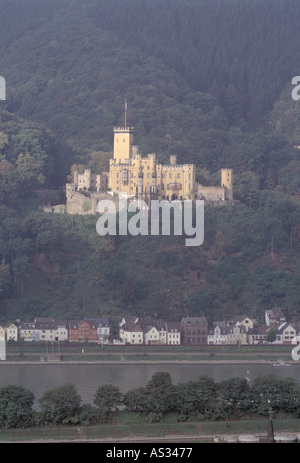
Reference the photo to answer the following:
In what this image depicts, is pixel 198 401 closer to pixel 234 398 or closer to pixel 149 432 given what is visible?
pixel 234 398

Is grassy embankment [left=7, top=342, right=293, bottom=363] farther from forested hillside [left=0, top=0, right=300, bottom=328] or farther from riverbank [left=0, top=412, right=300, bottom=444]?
riverbank [left=0, top=412, right=300, bottom=444]

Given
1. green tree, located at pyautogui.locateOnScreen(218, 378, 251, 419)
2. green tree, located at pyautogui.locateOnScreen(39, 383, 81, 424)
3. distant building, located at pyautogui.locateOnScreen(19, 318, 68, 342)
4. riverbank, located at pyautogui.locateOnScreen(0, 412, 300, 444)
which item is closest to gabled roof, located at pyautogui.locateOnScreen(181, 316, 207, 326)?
distant building, located at pyautogui.locateOnScreen(19, 318, 68, 342)

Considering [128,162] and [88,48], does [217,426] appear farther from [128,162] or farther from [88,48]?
[88,48]

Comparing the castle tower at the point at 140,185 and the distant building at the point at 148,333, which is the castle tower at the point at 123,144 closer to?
the castle tower at the point at 140,185

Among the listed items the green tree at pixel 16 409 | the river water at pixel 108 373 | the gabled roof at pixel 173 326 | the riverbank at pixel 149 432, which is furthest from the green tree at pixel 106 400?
the gabled roof at pixel 173 326

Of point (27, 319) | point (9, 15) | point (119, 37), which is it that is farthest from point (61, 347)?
point (9, 15)

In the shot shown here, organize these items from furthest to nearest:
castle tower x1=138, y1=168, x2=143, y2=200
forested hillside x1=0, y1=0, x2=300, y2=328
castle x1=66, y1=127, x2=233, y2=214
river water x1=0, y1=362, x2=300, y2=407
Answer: castle x1=66, y1=127, x2=233, y2=214 < castle tower x1=138, y1=168, x2=143, y2=200 < forested hillside x1=0, y1=0, x2=300, y2=328 < river water x1=0, y1=362, x2=300, y2=407
